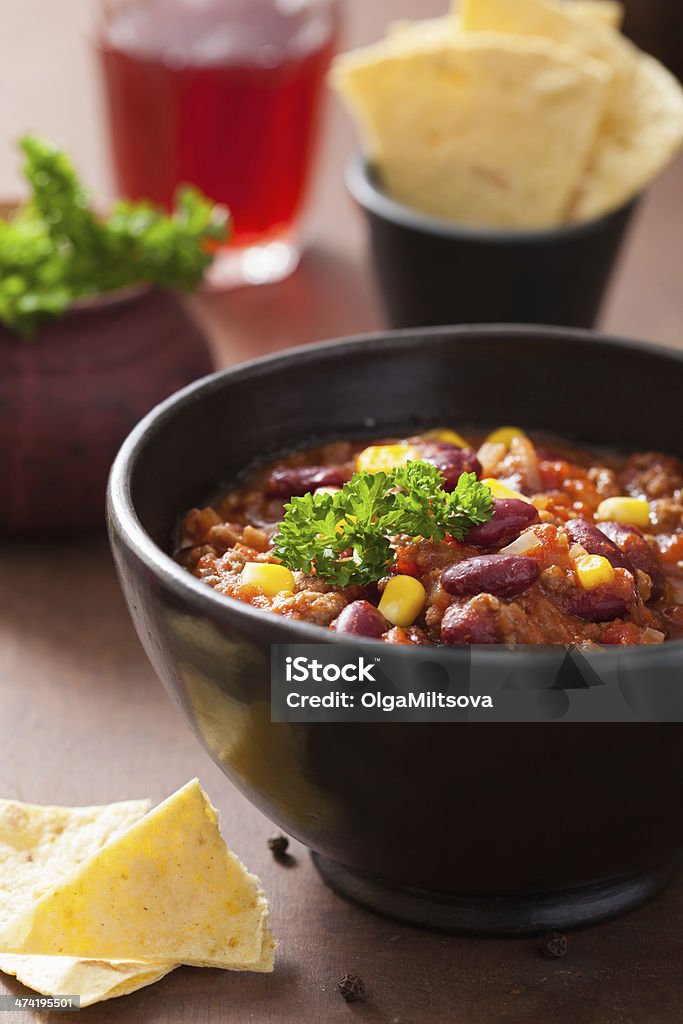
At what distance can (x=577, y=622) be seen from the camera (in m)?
2.35

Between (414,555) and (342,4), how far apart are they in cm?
332

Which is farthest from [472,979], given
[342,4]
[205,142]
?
[342,4]

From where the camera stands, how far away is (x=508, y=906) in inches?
97.3

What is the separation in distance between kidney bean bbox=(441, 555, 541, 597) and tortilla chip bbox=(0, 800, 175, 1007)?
30.4 inches

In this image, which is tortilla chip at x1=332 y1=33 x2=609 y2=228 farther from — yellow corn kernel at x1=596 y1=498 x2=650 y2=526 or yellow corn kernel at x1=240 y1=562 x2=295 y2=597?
yellow corn kernel at x1=240 y1=562 x2=295 y2=597

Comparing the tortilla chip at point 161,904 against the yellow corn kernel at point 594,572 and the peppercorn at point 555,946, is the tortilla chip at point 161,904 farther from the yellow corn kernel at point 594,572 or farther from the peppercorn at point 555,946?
the yellow corn kernel at point 594,572

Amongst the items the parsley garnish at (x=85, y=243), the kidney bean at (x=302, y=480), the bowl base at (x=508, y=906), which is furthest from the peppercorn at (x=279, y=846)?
the parsley garnish at (x=85, y=243)

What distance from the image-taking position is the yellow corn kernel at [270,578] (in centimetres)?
243

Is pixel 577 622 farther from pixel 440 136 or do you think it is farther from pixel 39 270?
pixel 440 136

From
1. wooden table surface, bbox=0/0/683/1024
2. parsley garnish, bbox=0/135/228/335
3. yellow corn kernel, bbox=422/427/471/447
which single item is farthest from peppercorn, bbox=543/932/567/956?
parsley garnish, bbox=0/135/228/335

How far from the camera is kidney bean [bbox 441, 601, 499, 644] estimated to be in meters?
2.22

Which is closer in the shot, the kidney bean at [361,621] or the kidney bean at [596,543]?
the kidney bean at [361,621]

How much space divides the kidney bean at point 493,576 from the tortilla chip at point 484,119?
2.30 metres

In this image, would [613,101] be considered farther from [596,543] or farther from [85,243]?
[596,543]
